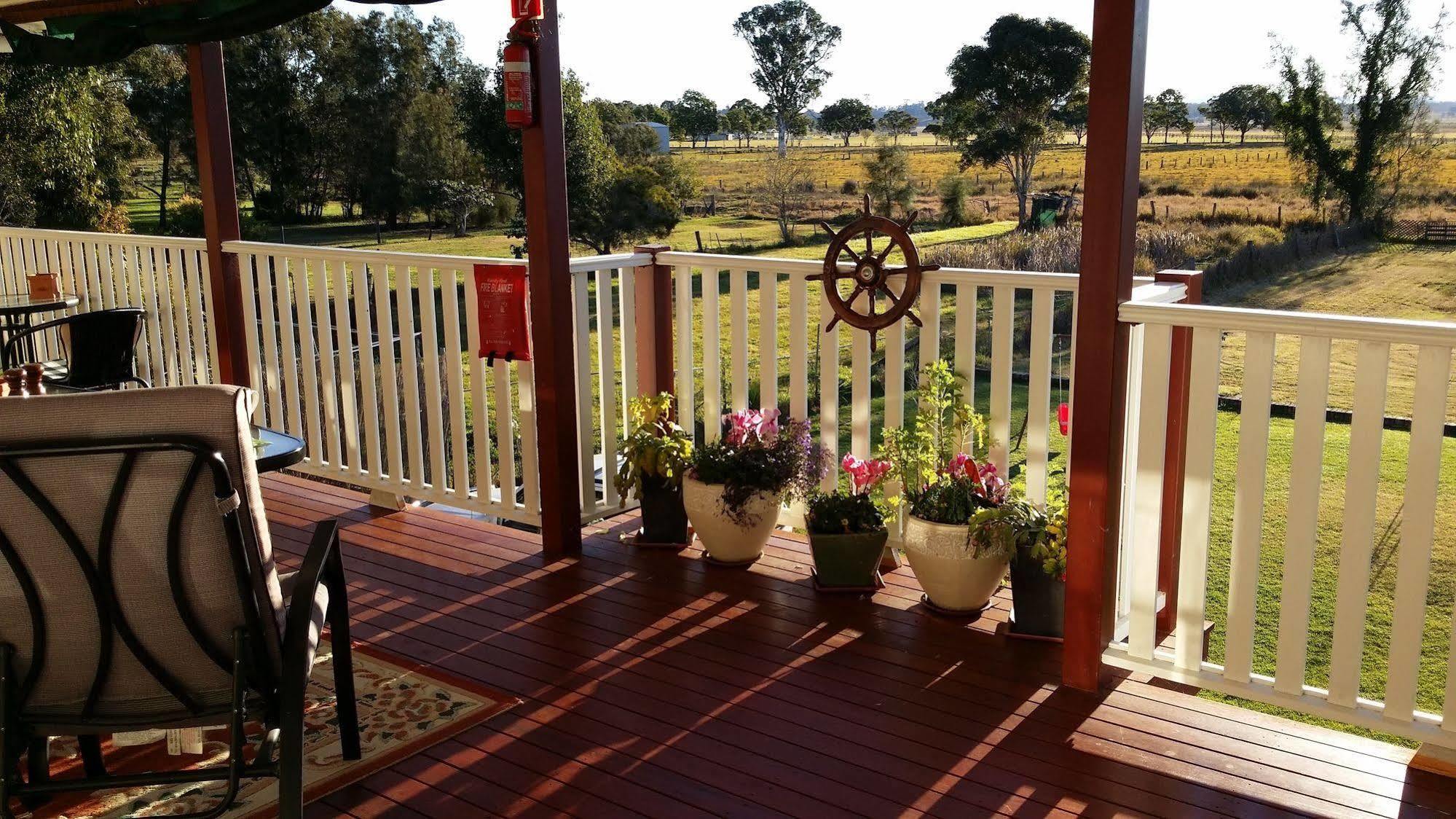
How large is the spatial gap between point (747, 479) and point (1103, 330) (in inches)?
52.1

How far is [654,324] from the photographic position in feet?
14.5

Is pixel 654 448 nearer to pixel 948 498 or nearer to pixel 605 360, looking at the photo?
pixel 605 360

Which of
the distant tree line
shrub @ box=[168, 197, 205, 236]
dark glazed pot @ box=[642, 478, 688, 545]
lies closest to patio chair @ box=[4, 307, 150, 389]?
dark glazed pot @ box=[642, 478, 688, 545]

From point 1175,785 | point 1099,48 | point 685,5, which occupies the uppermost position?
point 685,5

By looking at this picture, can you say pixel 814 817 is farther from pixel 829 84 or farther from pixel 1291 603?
pixel 829 84

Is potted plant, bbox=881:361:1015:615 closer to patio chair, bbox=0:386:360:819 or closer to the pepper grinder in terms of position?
patio chair, bbox=0:386:360:819

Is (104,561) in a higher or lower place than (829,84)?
lower

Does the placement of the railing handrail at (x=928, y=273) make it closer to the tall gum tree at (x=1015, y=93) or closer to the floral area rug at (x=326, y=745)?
the floral area rug at (x=326, y=745)

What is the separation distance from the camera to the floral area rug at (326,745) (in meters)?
2.53

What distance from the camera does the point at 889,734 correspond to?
2.82 meters

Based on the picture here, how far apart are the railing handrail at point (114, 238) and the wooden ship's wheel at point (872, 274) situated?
9.75ft

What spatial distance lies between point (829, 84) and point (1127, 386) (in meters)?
6.42


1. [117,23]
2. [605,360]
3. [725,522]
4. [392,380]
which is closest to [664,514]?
[725,522]

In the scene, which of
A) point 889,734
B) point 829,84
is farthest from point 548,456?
point 829,84
